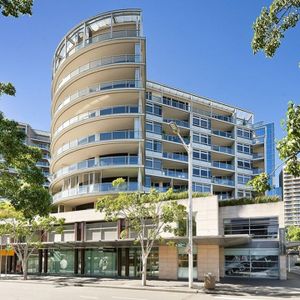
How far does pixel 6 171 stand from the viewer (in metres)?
15.6

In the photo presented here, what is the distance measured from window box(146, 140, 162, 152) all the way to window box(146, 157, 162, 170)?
1235 mm

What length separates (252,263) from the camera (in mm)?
37844

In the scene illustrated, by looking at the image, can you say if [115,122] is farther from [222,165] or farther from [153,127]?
[222,165]

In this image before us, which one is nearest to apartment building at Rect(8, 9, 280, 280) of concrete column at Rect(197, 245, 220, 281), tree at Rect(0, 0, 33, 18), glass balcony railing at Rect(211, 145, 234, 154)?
concrete column at Rect(197, 245, 220, 281)

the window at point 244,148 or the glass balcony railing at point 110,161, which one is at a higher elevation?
the window at point 244,148

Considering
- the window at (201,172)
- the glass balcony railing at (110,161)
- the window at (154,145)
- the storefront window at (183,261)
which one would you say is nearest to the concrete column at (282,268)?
the storefront window at (183,261)

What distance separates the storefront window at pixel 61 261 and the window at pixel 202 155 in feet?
76.0

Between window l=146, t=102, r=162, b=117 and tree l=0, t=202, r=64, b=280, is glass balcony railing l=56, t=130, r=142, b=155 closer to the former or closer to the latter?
window l=146, t=102, r=162, b=117

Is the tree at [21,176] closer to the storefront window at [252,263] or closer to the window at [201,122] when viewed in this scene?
the storefront window at [252,263]

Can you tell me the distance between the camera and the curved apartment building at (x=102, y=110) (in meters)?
47.3

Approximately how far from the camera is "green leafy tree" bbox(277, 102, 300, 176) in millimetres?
6719

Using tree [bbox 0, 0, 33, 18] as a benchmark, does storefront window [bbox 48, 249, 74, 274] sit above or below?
below

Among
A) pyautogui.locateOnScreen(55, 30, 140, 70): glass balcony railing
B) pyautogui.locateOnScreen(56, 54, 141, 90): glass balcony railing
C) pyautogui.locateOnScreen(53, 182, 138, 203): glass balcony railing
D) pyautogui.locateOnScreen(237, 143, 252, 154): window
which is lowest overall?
pyautogui.locateOnScreen(53, 182, 138, 203): glass balcony railing

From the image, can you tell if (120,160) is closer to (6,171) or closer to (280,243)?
(280,243)
